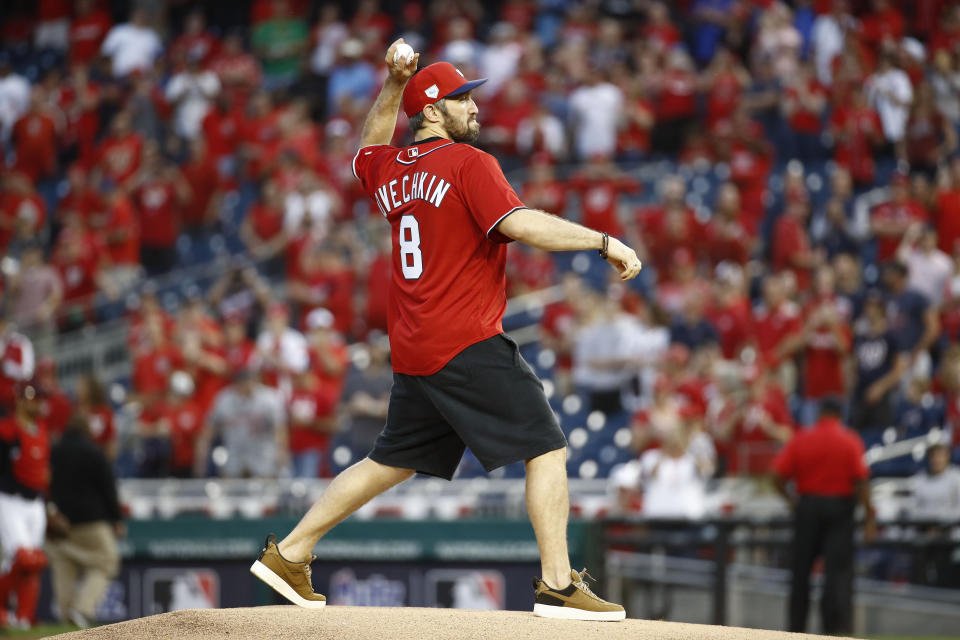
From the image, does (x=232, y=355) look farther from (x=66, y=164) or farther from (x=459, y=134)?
(x=459, y=134)

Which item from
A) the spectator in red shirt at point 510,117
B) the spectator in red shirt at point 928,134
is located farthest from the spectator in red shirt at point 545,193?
the spectator in red shirt at point 928,134

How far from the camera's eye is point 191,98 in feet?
56.8

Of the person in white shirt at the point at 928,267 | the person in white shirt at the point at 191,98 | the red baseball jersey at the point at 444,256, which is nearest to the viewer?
the red baseball jersey at the point at 444,256

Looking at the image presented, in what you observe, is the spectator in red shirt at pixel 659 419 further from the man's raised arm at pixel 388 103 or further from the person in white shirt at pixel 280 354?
the man's raised arm at pixel 388 103

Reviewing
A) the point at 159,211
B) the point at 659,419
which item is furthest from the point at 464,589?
the point at 159,211

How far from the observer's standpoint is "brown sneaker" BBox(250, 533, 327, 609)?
18.0 feet

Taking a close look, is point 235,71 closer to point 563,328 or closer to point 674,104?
point 674,104

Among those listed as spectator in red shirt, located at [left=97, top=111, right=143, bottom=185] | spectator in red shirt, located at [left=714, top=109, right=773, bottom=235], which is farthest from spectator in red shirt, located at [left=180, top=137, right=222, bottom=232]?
spectator in red shirt, located at [left=714, top=109, right=773, bottom=235]

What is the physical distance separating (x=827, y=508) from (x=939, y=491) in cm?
103

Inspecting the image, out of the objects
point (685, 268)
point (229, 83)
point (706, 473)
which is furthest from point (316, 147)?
point (706, 473)

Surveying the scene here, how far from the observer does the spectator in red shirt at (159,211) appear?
15.9 m

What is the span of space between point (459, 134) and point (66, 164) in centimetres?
1392

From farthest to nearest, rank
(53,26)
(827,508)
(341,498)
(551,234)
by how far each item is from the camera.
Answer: (53,26) → (827,508) → (341,498) → (551,234)

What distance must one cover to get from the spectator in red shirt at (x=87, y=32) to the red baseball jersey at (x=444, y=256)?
15.2 metres
